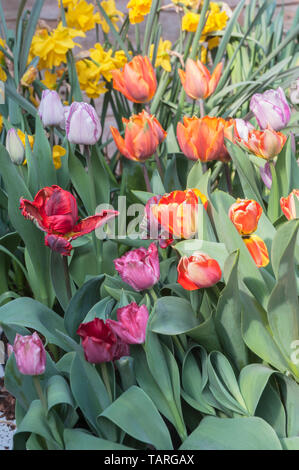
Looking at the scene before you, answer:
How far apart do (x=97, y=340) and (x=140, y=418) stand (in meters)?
0.11

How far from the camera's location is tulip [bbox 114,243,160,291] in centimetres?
69

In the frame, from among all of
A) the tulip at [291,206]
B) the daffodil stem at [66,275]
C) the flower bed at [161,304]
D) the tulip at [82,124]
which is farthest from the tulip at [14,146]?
the tulip at [291,206]

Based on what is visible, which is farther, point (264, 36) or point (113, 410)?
point (264, 36)

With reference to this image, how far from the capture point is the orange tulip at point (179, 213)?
2.21 ft

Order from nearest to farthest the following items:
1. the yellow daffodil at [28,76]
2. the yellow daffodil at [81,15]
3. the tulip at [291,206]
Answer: the tulip at [291,206]
the yellow daffodil at [28,76]
the yellow daffodil at [81,15]

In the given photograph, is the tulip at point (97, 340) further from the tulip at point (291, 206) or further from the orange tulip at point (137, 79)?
the orange tulip at point (137, 79)

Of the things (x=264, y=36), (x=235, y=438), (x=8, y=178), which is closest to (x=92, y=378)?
(x=235, y=438)

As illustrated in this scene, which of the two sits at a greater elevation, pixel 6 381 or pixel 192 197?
pixel 192 197

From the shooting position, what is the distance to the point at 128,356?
704 millimetres

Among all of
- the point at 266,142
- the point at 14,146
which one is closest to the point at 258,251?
the point at 266,142

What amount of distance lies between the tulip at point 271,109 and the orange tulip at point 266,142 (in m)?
0.06

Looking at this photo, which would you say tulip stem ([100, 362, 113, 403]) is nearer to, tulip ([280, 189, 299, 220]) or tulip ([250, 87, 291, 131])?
tulip ([280, 189, 299, 220])

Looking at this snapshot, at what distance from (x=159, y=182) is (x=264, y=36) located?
83 cm

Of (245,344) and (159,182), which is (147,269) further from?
(159,182)
